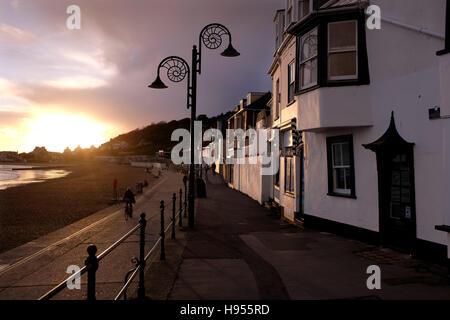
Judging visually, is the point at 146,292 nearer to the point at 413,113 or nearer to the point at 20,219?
the point at 413,113

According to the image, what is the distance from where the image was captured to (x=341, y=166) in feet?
35.2

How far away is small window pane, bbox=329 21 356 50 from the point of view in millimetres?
9906

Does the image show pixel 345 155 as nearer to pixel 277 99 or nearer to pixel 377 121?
pixel 377 121

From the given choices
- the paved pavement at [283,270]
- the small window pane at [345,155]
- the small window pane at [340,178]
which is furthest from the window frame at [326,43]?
the paved pavement at [283,270]

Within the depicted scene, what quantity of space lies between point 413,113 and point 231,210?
1181cm

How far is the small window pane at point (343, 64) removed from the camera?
9.90 m

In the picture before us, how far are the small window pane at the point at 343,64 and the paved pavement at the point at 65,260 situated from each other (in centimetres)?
772

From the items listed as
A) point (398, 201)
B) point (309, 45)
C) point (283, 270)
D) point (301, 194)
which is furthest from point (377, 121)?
point (283, 270)

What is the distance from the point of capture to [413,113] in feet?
26.4

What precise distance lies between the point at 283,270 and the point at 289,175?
321 inches

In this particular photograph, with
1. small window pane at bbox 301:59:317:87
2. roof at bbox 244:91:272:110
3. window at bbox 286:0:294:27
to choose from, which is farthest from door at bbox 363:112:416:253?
roof at bbox 244:91:272:110

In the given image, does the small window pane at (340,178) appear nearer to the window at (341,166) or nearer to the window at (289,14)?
the window at (341,166)

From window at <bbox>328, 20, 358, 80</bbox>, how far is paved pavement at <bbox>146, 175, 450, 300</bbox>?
5029 mm
